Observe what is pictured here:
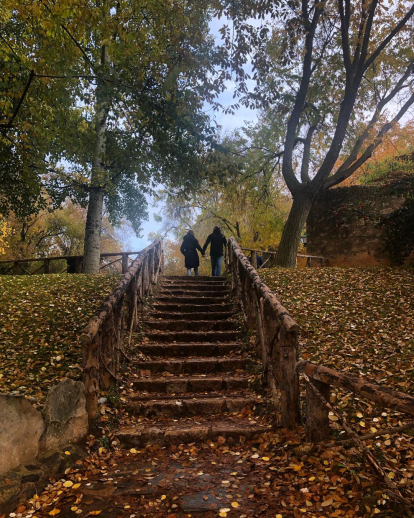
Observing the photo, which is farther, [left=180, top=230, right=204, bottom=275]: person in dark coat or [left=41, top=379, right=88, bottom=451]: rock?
[left=180, top=230, right=204, bottom=275]: person in dark coat

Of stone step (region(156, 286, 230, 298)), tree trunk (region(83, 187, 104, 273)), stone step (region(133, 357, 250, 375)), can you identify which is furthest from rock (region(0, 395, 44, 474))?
tree trunk (region(83, 187, 104, 273))

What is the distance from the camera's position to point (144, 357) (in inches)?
242

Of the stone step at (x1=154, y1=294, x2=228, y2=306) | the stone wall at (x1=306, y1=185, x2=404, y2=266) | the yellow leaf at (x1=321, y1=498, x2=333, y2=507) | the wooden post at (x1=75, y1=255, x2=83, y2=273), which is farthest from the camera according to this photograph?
the wooden post at (x1=75, y1=255, x2=83, y2=273)

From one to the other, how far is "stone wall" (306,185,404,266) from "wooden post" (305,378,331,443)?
901 cm

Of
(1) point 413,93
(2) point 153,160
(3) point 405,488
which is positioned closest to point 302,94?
(1) point 413,93

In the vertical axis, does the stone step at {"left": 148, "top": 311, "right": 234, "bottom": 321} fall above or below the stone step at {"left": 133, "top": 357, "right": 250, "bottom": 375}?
above

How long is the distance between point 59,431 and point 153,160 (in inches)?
202

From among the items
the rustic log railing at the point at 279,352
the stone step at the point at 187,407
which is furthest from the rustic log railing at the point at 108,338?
the rustic log railing at the point at 279,352

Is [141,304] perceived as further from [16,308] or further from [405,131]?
[405,131]

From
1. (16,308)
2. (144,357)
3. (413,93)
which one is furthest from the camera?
(413,93)

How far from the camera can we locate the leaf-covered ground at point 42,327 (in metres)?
4.71

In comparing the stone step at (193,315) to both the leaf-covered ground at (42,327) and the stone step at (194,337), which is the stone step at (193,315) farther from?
the leaf-covered ground at (42,327)

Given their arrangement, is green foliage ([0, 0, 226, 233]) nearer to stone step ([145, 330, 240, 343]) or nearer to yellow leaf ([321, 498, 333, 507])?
stone step ([145, 330, 240, 343])

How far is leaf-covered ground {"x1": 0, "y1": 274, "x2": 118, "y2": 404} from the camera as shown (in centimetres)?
471
